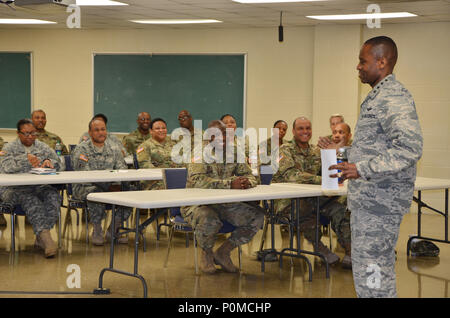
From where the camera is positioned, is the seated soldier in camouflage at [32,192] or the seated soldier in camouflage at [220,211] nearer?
the seated soldier in camouflage at [220,211]

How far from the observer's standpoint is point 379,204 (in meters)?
3.13

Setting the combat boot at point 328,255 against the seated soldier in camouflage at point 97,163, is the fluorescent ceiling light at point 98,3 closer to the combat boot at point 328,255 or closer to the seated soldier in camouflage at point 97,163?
the seated soldier in camouflage at point 97,163

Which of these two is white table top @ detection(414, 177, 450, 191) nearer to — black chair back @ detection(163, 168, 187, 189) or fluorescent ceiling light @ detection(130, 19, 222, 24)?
black chair back @ detection(163, 168, 187, 189)

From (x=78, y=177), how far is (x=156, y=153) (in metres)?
1.95

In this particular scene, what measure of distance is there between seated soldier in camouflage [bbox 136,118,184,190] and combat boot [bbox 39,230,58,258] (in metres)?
1.60

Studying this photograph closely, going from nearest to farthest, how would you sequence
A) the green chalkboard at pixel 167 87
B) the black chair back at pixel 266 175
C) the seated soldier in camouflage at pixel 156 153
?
1. the black chair back at pixel 266 175
2. the seated soldier in camouflage at pixel 156 153
3. the green chalkboard at pixel 167 87

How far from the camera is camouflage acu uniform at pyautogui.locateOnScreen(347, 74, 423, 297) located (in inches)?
122

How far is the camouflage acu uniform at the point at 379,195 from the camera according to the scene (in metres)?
3.10

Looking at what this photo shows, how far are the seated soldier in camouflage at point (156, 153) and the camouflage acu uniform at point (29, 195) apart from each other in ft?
4.63

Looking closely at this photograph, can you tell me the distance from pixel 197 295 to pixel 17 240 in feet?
9.34

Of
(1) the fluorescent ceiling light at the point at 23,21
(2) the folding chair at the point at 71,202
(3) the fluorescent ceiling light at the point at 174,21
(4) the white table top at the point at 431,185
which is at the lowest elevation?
(2) the folding chair at the point at 71,202

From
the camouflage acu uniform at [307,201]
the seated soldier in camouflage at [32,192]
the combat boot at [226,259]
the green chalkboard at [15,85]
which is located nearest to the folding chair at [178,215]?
the combat boot at [226,259]
